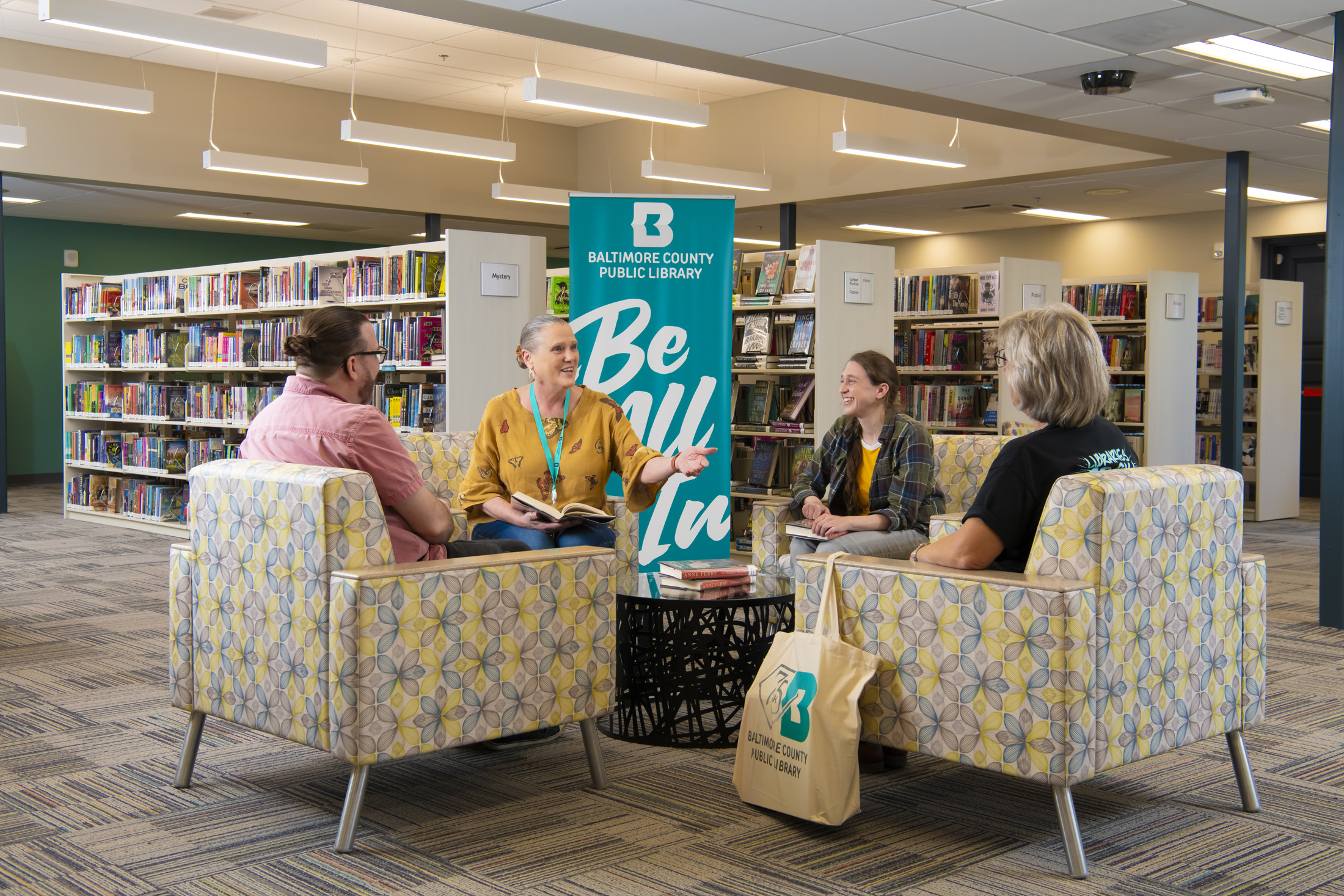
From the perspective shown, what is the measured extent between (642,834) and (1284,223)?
39.9 feet

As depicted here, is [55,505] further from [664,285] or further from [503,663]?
[503,663]

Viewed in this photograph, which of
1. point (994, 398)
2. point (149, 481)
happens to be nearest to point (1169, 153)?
point (994, 398)

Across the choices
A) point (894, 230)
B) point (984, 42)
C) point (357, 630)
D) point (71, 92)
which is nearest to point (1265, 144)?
point (984, 42)

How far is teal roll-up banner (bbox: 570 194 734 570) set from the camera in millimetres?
5270

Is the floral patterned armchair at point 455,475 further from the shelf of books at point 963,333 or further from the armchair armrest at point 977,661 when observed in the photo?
the shelf of books at point 963,333

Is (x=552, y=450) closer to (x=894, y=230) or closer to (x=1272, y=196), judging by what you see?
(x=1272, y=196)

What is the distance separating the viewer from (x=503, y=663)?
2832 millimetres

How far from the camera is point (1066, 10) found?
210 inches

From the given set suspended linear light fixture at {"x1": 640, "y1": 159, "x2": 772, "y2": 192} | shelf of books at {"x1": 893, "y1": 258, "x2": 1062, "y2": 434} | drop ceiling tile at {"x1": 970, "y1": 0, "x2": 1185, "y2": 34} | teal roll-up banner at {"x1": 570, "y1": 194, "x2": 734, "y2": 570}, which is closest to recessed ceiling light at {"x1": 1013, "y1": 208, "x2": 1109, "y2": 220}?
suspended linear light fixture at {"x1": 640, "y1": 159, "x2": 772, "y2": 192}

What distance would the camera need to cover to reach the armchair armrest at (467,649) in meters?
2.61

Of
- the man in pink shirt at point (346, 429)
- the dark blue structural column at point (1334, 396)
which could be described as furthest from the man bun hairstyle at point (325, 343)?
the dark blue structural column at point (1334, 396)

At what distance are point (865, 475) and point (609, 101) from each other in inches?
195

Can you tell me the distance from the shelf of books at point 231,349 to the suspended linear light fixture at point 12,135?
1347 millimetres

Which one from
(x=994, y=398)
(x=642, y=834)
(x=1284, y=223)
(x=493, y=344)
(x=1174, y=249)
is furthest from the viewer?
(x=1174, y=249)
